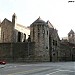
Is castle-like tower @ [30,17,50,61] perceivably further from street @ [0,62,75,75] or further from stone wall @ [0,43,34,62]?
street @ [0,62,75,75]

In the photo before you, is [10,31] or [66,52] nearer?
[10,31]

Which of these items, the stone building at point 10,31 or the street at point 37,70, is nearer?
the street at point 37,70

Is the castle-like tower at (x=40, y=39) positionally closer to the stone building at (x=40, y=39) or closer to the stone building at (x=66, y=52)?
the stone building at (x=40, y=39)

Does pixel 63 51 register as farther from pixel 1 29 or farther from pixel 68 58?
pixel 1 29

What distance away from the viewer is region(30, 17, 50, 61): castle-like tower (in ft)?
224

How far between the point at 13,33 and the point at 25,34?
12.0 meters

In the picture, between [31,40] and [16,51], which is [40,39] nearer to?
[31,40]

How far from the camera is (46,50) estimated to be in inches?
2820

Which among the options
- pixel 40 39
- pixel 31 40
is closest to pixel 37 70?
pixel 40 39

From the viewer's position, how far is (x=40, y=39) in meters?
69.7

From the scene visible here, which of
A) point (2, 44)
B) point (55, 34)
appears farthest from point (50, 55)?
point (2, 44)

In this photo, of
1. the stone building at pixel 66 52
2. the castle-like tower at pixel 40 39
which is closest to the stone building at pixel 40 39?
the castle-like tower at pixel 40 39

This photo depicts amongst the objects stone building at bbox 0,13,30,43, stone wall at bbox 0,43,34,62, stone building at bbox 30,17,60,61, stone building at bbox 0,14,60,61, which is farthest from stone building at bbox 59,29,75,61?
stone wall at bbox 0,43,34,62

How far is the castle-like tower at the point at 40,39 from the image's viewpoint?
224 ft
